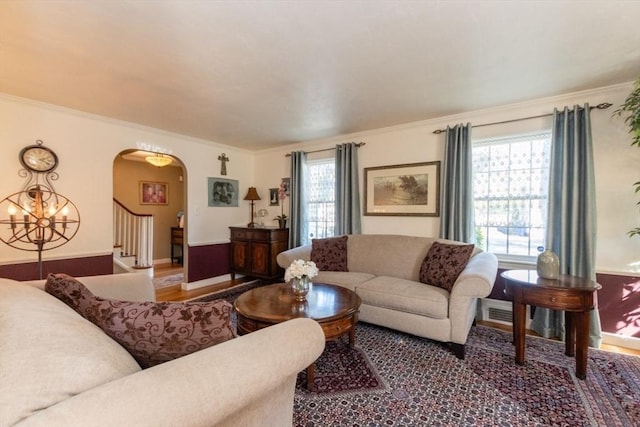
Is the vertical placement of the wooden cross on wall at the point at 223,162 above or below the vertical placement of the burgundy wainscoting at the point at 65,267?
above

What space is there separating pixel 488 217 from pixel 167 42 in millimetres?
3541

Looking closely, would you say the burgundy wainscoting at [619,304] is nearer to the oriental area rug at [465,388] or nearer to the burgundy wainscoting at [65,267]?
the oriental area rug at [465,388]

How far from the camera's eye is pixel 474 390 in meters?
1.97

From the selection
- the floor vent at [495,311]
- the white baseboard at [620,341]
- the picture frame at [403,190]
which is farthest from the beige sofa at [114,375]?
the white baseboard at [620,341]

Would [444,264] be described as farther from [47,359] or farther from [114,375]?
[47,359]

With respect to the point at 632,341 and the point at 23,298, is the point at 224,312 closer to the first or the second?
the point at 23,298

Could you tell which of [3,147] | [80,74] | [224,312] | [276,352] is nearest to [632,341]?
[276,352]

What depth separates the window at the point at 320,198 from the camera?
462 cm

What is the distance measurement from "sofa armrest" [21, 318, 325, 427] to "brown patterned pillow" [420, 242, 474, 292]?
200 centimetres

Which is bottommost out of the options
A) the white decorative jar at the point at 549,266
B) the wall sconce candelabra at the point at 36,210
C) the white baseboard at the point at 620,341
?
the white baseboard at the point at 620,341

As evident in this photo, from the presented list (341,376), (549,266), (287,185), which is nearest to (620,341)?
(549,266)

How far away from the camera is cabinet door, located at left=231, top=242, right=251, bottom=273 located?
482 centimetres

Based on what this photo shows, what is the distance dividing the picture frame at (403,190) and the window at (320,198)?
2.18ft

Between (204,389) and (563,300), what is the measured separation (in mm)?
2470
